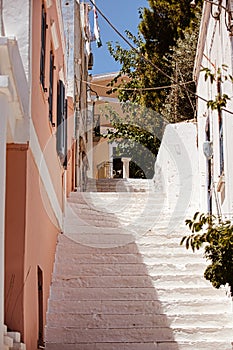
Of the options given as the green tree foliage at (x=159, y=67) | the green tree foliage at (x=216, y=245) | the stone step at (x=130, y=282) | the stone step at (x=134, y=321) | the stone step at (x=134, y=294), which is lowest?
the stone step at (x=134, y=321)

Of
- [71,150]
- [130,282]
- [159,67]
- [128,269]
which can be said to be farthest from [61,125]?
[159,67]

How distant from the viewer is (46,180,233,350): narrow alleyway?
10.3 m

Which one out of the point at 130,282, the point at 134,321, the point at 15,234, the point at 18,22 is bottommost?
the point at 134,321

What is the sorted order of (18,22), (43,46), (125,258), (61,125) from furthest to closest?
(61,125)
(125,258)
(43,46)
(18,22)

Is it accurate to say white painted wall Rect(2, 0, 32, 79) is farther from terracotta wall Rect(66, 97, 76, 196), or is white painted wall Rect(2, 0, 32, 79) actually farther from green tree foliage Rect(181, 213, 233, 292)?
terracotta wall Rect(66, 97, 76, 196)

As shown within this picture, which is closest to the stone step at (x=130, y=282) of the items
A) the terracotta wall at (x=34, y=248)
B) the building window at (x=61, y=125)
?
the terracotta wall at (x=34, y=248)

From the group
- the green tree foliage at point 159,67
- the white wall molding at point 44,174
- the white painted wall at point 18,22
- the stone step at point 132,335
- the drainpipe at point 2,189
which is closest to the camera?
the drainpipe at point 2,189

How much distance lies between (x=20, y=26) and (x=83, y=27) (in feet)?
49.0

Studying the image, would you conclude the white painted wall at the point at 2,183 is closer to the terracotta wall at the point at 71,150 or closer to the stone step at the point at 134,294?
the stone step at the point at 134,294

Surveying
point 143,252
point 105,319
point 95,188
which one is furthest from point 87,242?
point 95,188

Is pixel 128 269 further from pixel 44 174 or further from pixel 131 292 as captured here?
pixel 44 174

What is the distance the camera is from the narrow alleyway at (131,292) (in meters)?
10.3

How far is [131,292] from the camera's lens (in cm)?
1153

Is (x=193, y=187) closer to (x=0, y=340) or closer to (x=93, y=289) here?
(x=93, y=289)
